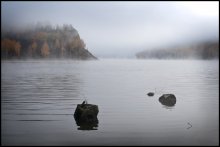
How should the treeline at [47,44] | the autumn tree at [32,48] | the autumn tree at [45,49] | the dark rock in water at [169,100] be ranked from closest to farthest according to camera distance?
the treeline at [47,44] < the dark rock in water at [169,100] < the autumn tree at [32,48] < the autumn tree at [45,49]

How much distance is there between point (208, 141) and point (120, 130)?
235 inches

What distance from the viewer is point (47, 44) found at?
127 ft

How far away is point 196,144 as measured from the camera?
1841 centimetres

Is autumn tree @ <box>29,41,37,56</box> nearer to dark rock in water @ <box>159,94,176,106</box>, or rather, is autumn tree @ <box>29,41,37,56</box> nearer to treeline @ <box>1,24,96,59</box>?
treeline @ <box>1,24,96,59</box>

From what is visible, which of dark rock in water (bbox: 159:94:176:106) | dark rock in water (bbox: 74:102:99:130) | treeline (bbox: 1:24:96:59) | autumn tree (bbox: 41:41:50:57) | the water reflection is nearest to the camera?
the water reflection

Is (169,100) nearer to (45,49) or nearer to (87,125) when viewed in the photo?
(87,125)

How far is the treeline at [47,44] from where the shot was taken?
107 feet

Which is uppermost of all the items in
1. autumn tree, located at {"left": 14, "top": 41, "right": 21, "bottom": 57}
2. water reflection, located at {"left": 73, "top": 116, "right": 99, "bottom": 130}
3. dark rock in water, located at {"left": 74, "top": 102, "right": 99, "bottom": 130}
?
autumn tree, located at {"left": 14, "top": 41, "right": 21, "bottom": 57}

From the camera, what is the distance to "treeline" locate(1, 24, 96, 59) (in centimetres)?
3256

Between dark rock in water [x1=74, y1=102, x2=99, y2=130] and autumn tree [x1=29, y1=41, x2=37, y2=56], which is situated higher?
autumn tree [x1=29, y1=41, x2=37, y2=56]

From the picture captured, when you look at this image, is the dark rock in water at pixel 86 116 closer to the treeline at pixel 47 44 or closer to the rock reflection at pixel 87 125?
the rock reflection at pixel 87 125

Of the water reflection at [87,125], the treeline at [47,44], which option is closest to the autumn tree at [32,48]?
the treeline at [47,44]

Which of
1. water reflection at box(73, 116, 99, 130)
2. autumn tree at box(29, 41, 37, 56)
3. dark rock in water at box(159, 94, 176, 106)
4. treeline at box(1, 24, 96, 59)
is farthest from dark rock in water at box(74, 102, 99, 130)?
autumn tree at box(29, 41, 37, 56)

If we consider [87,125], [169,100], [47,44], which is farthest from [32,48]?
[87,125]
